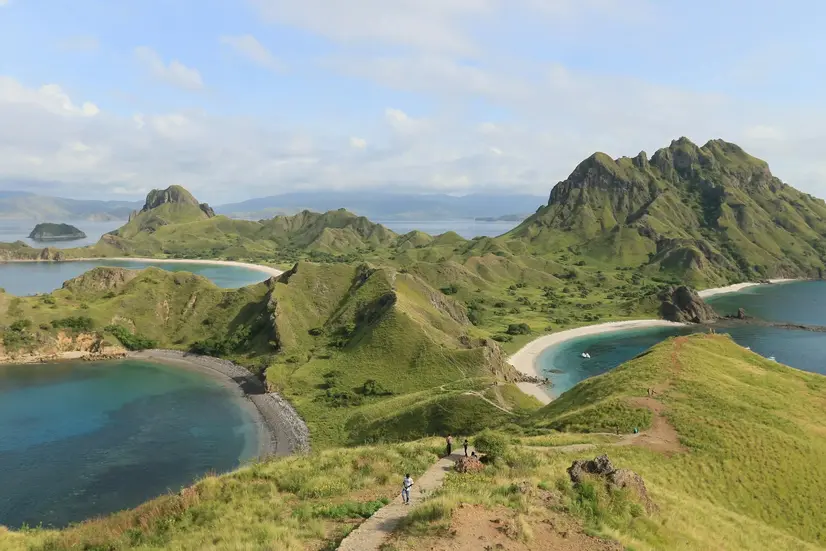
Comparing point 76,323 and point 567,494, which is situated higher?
point 567,494

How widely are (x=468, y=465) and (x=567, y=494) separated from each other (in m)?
6.80

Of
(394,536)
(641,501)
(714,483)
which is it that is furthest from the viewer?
(714,483)

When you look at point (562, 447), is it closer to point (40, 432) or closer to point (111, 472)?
point (111, 472)

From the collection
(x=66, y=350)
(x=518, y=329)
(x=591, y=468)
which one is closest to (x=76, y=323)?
(x=66, y=350)

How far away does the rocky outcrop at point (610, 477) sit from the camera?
26.7 metres

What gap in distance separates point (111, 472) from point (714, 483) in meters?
77.7

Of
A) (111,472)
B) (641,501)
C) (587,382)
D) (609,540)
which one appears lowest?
(111,472)

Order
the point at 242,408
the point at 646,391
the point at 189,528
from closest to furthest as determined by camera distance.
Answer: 1. the point at 189,528
2. the point at 646,391
3. the point at 242,408

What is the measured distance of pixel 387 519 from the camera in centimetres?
2117

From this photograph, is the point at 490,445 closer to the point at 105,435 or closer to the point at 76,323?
the point at 105,435

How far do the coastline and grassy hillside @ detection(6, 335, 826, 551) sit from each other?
162 ft

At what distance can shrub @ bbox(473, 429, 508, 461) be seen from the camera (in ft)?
105

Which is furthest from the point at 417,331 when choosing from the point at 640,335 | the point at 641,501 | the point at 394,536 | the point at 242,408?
the point at 640,335

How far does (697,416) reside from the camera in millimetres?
49500
